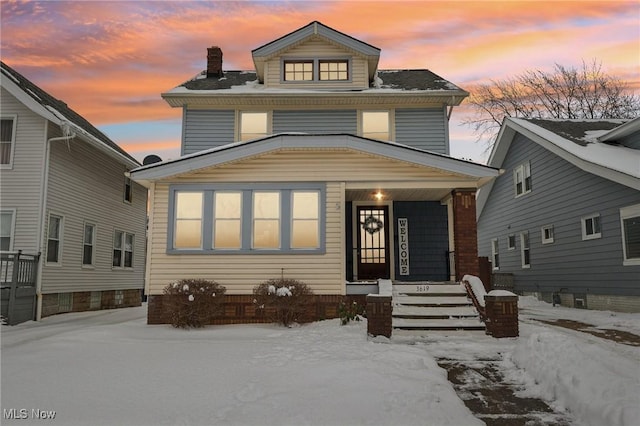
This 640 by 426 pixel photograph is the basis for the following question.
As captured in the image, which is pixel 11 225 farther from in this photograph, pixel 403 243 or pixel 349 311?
pixel 403 243

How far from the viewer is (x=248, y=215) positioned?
12.3m

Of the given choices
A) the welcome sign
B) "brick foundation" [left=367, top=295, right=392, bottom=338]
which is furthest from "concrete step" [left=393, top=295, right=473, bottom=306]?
the welcome sign

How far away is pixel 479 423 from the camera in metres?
4.59

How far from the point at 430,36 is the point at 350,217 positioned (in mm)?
10088

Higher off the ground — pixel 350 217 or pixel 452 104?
pixel 452 104

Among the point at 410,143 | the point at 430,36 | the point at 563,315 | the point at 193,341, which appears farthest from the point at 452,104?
the point at 193,341

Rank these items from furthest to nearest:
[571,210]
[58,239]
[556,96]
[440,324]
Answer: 1. [556,96]
2. [571,210]
3. [58,239]
4. [440,324]

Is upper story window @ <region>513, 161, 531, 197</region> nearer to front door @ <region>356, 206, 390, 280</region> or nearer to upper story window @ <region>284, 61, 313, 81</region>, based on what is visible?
front door @ <region>356, 206, 390, 280</region>

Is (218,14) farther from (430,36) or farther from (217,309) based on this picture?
(217,309)

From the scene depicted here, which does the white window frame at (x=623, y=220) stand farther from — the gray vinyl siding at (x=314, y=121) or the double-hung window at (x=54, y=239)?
the double-hung window at (x=54, y=239)

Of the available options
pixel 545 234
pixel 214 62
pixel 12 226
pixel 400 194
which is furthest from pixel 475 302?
pixel 214 62

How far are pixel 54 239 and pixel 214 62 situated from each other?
893 centimetres

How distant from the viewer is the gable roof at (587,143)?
13016 millimetres

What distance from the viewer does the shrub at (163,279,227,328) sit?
1080cm
